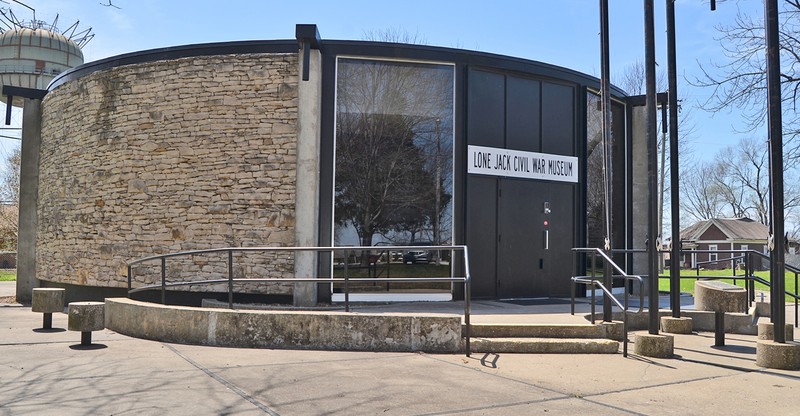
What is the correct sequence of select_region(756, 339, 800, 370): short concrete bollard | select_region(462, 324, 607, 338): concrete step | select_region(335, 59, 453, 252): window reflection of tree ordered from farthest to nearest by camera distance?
select_region(335, 59, 453, 252): window reflection of tree
select_region(462, 324, 607, 338): concrete step
select_region(756, 339, 800, 370): short concrete bollard

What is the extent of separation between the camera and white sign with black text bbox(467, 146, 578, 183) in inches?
479

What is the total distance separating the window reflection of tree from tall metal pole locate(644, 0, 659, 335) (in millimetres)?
4456

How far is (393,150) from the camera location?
11.8 metres

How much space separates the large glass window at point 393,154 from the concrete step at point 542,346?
381 centimetres

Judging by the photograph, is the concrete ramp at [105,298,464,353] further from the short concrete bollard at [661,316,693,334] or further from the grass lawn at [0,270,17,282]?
the grass lawn at [0,270,17,282]

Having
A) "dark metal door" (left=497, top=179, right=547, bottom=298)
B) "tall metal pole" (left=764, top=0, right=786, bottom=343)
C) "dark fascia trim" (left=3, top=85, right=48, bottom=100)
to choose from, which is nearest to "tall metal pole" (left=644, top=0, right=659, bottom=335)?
"tall metal pole" (left=764, top=0, right=786, bottom=343)

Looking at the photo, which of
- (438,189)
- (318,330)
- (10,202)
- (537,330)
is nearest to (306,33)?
(438,189)

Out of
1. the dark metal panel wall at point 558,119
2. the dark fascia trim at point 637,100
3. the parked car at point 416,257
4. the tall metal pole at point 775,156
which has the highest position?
the dark fascia trim at point 637,100

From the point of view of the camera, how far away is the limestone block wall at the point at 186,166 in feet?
37.7

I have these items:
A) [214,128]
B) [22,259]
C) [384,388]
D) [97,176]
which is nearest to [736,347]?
[384,388]

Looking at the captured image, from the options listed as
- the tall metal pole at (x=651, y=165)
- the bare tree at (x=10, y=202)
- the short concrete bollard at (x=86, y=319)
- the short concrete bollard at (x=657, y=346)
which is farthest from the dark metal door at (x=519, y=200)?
the bare tree at (x=10, y=202)

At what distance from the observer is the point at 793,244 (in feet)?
198

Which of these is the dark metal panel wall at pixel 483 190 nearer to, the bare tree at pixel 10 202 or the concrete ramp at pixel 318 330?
the concrete ramp at pixel 318 330

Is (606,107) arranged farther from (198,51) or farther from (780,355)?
(198,51)
